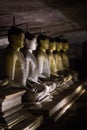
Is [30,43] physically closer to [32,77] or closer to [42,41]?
[32,77]

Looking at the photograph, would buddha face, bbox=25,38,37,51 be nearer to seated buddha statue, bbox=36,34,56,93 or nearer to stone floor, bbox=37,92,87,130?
seated buddha statue, bbox=36,34,56,93

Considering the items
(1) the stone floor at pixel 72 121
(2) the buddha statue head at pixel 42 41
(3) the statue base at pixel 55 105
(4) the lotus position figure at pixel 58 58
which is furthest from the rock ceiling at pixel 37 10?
(1) the stone floor at pixel 72 121

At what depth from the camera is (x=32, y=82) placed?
16.5ft

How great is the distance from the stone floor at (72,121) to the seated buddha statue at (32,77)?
50 centimetres

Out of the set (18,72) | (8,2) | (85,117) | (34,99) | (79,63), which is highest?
(8,2)

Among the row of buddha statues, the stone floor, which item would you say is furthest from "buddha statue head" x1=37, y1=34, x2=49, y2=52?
the stone floor

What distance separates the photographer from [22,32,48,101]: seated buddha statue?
4.59 metres

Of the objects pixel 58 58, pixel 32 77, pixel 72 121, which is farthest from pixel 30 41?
pixel 58 58

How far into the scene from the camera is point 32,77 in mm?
5223

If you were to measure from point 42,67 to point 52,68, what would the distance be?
91cm

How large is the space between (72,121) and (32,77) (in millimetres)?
1100

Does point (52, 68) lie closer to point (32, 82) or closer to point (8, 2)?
point (32, 82)

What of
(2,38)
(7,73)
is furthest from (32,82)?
(2,38)

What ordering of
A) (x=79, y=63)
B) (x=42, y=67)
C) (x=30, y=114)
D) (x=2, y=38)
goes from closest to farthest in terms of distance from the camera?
(x=30, y=114)
(x=42, y=67)
(x=2, y=38)
(x=79, y=63)
